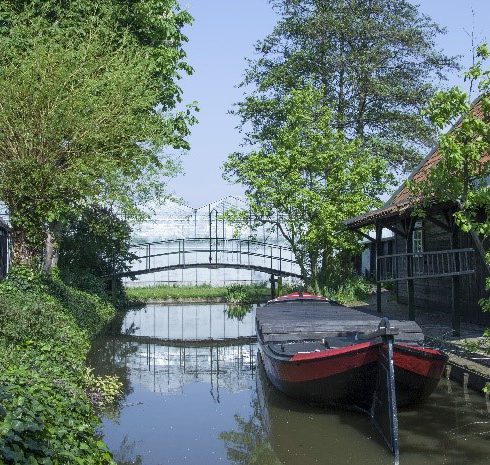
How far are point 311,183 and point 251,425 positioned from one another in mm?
18679

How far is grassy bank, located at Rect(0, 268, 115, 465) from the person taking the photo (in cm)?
609

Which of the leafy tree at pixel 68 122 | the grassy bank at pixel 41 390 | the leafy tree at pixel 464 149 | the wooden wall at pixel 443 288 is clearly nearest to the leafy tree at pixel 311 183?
the wooden wall at pixel 443 288

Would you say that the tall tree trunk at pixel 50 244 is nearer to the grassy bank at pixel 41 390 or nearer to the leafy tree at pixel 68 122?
the leafy tree at pixel 68 122

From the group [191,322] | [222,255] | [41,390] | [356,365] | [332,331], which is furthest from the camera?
[222,255]

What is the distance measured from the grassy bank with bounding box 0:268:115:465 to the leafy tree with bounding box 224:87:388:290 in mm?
13450

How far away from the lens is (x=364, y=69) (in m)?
34.6

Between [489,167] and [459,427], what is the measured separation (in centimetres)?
403

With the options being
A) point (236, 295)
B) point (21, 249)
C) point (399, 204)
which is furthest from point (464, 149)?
point (236, 295)

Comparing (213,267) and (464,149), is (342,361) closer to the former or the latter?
(464,149)

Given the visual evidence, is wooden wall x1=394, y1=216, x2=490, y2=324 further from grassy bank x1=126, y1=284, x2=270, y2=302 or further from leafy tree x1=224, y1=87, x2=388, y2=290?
grassy bank x1=126, y1=284, x2=270, y2=302

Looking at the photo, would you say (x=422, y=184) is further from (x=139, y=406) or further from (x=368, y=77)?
(x=368, y=77)

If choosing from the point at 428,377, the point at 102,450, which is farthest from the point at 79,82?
the point at 102,450

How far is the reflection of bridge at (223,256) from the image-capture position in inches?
1443

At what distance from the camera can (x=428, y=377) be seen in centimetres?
1162
